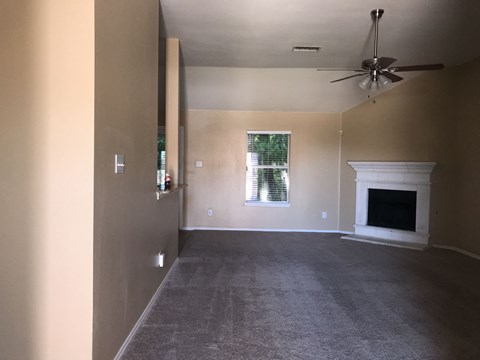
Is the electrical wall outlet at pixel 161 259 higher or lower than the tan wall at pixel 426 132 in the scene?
lower

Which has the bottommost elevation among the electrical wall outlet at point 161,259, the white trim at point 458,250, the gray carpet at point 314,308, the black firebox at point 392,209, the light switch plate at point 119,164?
the gray carpet at point 314,308

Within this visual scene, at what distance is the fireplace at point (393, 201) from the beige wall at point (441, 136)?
15cm

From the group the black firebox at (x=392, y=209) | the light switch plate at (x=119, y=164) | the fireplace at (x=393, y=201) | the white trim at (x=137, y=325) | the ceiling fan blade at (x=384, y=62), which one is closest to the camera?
the light switch plate at (x=119, y=164)

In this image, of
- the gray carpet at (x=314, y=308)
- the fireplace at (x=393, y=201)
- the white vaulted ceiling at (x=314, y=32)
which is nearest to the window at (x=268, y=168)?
the fireplace at (x=393, y=201)

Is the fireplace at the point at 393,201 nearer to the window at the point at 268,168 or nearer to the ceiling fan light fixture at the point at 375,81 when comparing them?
the window at the point at 268,168

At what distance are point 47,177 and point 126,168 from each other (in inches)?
18.3

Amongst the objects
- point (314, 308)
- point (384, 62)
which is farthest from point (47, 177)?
point (384, 62)

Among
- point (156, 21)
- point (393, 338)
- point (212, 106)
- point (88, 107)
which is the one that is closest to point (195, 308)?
point (393, 338)

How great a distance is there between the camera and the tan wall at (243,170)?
5.75 m

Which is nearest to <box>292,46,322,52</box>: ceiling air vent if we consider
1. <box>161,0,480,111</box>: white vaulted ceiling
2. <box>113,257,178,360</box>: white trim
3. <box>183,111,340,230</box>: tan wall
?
<box>161,0,480,111</box>: white vaulted ceiling

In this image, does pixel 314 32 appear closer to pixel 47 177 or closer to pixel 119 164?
pixel 119 164

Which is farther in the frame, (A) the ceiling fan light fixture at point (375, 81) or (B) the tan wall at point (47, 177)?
(A) the ceiling fan light fixture at point (375, 81)

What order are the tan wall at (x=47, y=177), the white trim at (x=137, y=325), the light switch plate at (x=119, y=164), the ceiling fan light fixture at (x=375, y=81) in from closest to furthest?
the tan wall at (x=47, y=177) → the light switch plate at (x=119, y=164) → the white trim at (x=137, y=325) → the ceiling fan light fixture at (x=375, y=81)

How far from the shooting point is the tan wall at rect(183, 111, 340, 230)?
18.9 ft
